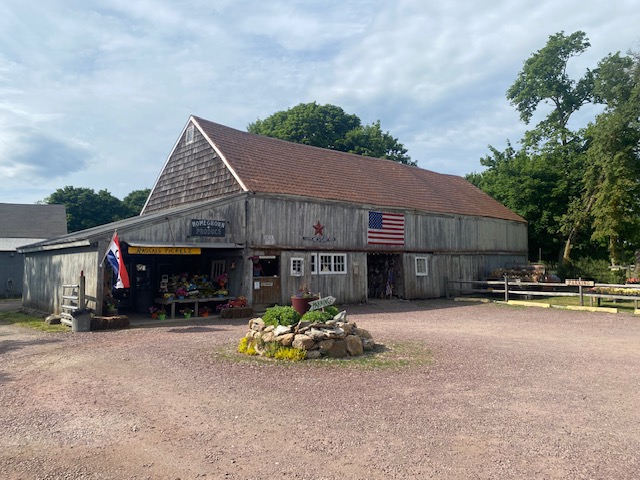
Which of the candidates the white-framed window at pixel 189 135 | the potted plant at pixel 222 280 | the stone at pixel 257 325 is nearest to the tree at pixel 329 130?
the white-framed window at pixel 189 135

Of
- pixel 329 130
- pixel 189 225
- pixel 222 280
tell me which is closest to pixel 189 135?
pixel 189 225

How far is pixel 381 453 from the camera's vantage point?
15.9 ft

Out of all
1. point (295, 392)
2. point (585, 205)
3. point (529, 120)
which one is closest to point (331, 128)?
point (529, 120)

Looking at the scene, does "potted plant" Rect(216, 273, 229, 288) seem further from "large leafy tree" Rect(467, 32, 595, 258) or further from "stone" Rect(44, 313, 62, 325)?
"large leafy tree" Rect(467, 32, 595, 258)

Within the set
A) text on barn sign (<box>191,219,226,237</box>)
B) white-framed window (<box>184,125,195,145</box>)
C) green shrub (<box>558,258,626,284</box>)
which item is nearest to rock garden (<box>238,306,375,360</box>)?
text on barn sign (<box>191,219,226,237</box>)

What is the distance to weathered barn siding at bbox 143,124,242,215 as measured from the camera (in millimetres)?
19766

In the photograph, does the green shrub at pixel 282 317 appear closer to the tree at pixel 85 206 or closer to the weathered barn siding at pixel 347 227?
the weathered barn siding at pixel 347 227

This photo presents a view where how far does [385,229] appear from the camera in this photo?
73.1 feet

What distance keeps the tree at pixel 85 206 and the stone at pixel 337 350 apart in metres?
43.4

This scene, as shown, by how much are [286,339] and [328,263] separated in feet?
35.2

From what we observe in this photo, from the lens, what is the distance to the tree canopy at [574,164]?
26.6 metres

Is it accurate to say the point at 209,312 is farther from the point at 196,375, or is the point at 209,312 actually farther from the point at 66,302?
the point at 196,375

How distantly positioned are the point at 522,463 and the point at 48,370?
26.5ft

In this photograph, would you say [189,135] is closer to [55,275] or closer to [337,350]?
[55,275]
